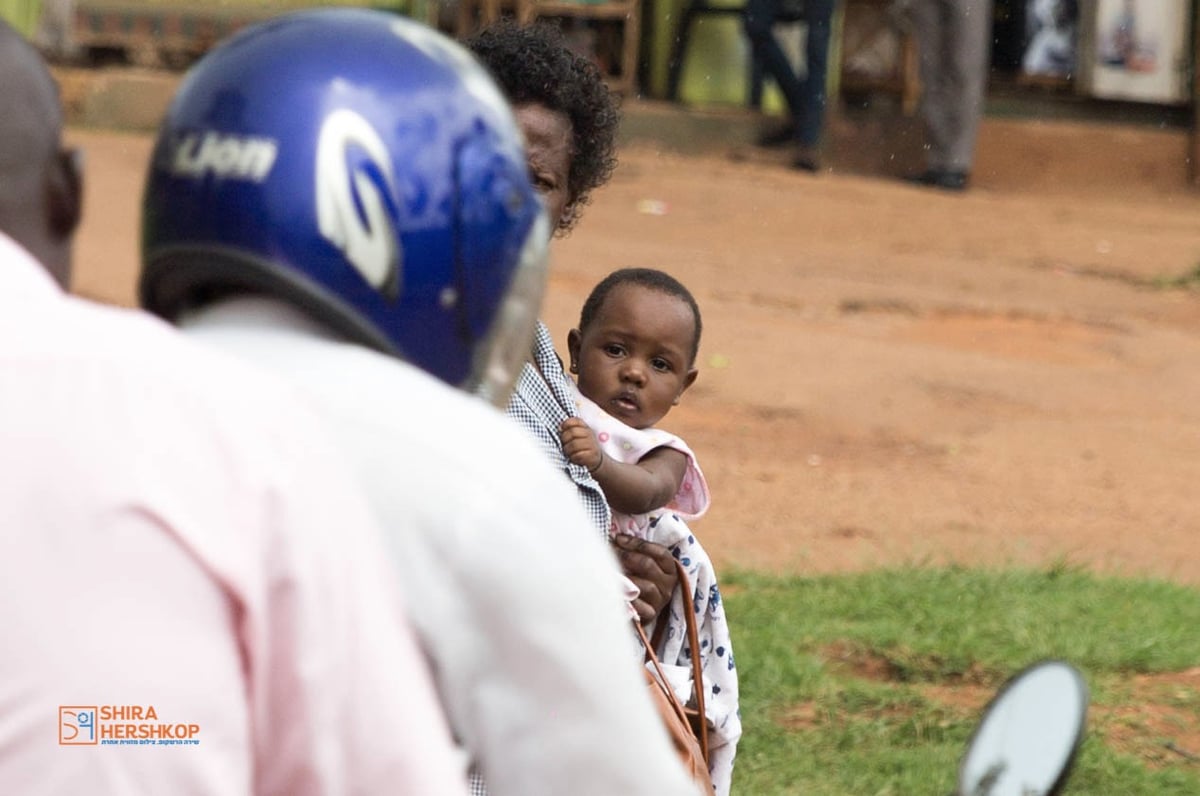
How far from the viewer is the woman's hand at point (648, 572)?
2768 millimetres

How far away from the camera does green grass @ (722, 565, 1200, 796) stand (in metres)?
4.46

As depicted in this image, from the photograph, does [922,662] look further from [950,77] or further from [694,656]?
[950,77]

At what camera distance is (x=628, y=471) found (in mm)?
2824

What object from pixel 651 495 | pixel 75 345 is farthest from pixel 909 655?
pixel 75 345

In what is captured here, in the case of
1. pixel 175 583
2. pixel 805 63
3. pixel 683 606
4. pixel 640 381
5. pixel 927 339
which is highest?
pixel 175 583

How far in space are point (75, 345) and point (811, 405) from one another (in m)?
7.12

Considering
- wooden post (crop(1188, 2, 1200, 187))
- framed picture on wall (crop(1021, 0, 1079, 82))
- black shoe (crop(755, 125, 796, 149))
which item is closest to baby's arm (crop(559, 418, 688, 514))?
black shoe (crop(755, 125, 796, 149))

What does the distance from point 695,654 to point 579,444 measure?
0.35 metres

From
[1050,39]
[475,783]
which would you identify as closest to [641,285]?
[475,783]

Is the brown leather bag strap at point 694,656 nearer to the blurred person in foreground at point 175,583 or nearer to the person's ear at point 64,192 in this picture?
the person's ear at point 64,192

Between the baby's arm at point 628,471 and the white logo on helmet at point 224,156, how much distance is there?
4.25ft

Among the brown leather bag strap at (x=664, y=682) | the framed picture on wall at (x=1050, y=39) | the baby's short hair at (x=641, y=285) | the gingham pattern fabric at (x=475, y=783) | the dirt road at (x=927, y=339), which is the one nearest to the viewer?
the gingham pattern fabric at (x=475, y=783)

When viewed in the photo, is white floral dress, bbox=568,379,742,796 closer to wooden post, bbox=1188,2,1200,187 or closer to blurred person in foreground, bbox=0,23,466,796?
blurred person in foreground, bbox=0,23,466,796

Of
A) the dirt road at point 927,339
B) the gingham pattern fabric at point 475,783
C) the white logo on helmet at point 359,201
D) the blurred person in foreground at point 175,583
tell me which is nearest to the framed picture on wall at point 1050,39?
the dirt road at point 927,339
